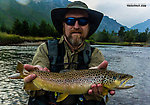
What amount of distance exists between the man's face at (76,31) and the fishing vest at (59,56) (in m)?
0.22

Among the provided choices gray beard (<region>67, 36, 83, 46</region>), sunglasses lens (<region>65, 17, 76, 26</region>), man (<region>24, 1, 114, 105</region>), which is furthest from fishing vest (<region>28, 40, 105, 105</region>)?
sunglasses lens (<region>65, 17, 76, 26</region>)

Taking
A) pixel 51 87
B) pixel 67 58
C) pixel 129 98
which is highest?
pixel 67 58

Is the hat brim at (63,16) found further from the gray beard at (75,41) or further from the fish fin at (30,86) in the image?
the fish fin at (30,86)

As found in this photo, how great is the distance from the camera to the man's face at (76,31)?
305 cm

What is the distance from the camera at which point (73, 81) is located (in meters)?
2.64

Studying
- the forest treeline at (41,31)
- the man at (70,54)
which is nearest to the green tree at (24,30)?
the forest treeline at (41,31)

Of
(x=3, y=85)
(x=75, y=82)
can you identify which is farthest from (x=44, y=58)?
(x=3, y=85)

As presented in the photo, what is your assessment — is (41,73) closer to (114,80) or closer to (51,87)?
(51,87)

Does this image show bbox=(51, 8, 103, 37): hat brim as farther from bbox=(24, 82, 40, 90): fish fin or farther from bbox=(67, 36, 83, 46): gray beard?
bbox=(24, 82, 40, 90): fish fin

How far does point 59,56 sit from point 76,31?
2.08ft

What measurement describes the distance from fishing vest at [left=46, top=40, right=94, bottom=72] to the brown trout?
1.09 ft

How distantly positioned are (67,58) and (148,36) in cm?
14007

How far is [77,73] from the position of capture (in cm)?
269

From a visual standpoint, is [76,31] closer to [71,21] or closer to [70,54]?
[71,21]
